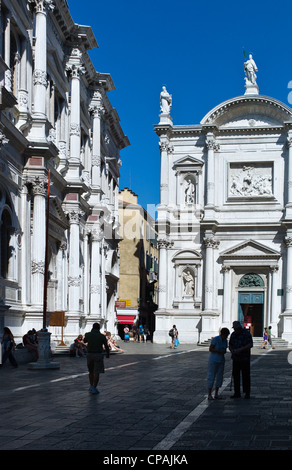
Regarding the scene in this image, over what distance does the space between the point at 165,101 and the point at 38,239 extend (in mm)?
28031

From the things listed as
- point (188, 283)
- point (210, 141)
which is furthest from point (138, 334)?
point (210, 141)

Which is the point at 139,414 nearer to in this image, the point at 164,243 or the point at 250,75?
the point at 164,243

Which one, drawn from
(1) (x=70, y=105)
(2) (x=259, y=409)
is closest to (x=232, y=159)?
(1) (x=70, y=105)

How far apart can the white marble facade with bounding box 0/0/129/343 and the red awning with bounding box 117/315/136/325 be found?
39.5ft

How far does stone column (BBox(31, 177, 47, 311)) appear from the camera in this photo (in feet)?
91.0

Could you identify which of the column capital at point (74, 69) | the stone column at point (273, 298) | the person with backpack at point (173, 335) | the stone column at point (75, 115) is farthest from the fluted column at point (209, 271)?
the column capital at point (74, 69)

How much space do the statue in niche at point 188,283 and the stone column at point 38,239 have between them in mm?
23844

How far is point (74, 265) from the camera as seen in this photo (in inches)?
1401

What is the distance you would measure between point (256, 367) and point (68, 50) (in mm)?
19524

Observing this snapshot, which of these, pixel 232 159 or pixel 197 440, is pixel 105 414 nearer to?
pixel 197 440

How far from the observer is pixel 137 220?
6856cm

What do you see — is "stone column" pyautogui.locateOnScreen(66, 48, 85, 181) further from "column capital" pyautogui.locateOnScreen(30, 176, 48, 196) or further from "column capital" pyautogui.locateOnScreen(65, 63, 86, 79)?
"column capital" pyautogui.locateOnScreen(30, 176, 48, 196)

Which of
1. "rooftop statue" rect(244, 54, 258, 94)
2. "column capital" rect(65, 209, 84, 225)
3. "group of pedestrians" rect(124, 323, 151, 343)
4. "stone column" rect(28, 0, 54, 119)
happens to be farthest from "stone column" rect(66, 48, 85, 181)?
"group of pedestrians" rect(124, 323, 151, 343)

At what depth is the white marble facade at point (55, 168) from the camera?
26078mm
